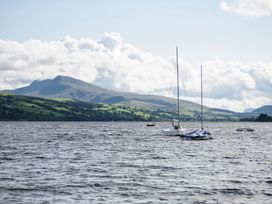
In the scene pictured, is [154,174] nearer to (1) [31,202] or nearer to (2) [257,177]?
(2) [257,177]

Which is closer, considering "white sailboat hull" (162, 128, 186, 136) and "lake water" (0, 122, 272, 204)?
"lake water" (0, 122, 272, 204)

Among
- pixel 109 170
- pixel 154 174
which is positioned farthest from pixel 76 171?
pixel 154 174

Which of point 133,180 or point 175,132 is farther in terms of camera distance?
point 175,132

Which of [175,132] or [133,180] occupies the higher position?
[175,132]

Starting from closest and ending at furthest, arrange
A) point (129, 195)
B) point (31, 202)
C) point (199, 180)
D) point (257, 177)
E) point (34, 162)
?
point (31, 202) → point (129, 195) → point (199, 180) → point (257, 177) → point (34, 162)

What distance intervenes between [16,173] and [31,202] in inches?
809

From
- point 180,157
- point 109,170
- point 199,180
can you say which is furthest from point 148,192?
point 180,157

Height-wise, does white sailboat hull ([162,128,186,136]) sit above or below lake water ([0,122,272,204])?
above

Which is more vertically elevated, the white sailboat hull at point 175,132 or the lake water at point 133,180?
the white sailboat hull at point 175,132

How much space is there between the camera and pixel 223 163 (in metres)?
78.6

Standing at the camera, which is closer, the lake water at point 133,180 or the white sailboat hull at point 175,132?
the lake water at point 133,180

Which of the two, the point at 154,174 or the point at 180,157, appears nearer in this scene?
the point at 154,174

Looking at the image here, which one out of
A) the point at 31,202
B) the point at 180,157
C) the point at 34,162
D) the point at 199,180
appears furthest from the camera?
the point at 180,157

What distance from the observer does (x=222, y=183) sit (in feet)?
182
